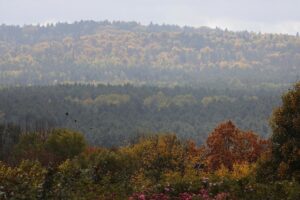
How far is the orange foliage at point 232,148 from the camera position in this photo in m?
69.6

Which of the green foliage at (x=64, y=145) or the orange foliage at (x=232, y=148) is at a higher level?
the orange foliage at (x=232, y=148)

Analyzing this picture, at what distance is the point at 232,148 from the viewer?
236 ft

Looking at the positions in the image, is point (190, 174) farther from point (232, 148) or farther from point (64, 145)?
point (64, 145)

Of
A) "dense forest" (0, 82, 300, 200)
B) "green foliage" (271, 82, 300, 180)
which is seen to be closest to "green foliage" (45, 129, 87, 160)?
"dense forest" (0, 82, 300, 200)

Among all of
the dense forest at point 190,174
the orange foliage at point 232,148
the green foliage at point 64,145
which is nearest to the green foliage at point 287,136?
the dense forest at point 190,174

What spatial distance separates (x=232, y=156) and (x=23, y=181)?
50.6m

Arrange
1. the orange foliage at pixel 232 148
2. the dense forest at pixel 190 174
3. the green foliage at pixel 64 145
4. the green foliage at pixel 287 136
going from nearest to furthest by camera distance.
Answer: the dense forest at pixel 190 174 → the green foliage at pixel 287 136 → the orange foliage at pixel 232 148 → the green foliage at pixel 64 145

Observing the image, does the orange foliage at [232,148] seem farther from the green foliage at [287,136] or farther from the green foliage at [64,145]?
the green foliage at [64,145]

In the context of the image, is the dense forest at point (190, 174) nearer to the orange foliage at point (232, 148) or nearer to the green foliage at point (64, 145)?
the orange foliage at point (232, 148)

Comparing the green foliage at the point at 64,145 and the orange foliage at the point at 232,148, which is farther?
the green foliage at the point at 64,145

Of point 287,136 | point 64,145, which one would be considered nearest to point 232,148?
point 287,136

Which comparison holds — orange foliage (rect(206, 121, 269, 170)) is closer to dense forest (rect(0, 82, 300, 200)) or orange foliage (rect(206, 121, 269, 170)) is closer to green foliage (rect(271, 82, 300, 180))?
dense forest (rect(0, 82, 300, 200))

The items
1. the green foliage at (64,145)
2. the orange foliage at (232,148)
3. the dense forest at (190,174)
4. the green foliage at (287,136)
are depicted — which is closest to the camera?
the dense forest at (190,174)

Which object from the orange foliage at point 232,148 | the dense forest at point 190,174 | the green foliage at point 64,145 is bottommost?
the green foliage at point 64,145
